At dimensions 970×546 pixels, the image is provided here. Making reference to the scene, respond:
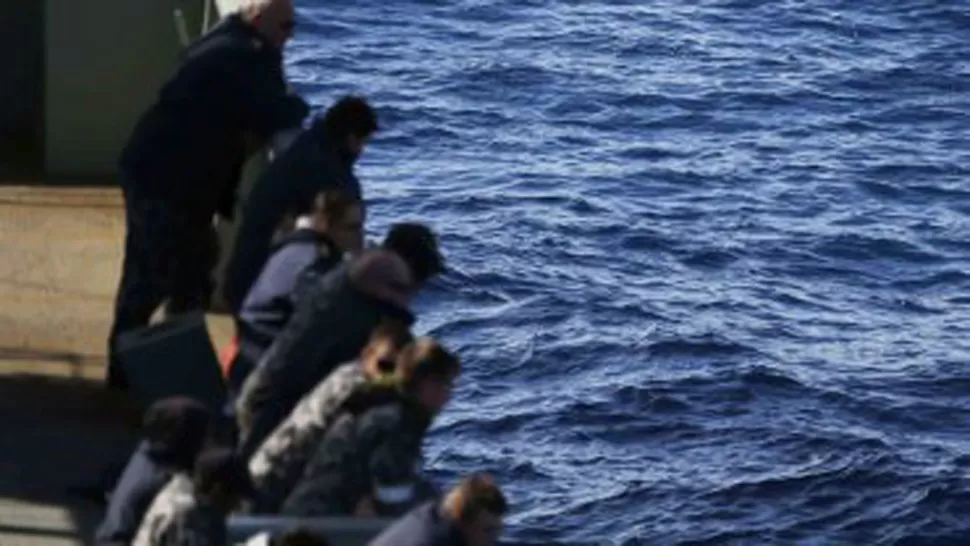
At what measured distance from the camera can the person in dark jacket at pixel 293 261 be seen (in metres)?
13.3

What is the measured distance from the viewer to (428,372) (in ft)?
38.5

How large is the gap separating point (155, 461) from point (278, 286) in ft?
4.63

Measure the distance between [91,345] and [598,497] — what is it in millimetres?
15960

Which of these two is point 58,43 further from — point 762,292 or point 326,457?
point 762,292

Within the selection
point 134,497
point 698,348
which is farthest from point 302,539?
point 698,348

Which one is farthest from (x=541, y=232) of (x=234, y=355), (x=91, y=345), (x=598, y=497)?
(x=234, y=355)

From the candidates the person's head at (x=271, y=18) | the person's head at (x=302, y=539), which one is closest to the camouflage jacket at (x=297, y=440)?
the person's head at (x=302, y=539)

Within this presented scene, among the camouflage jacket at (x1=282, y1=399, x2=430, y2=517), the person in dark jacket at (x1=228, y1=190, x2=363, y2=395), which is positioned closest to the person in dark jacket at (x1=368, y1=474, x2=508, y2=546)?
the camouflage jacket at (x1=282, y1=399, x2=430, y2=517)

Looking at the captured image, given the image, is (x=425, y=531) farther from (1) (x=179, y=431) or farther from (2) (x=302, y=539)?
(1) (x=179, y=431)

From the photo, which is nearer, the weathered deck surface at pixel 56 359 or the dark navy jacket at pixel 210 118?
the weathered deck surface at pixel 56 359

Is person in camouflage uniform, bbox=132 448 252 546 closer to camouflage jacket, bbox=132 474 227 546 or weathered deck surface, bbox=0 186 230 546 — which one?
camouflage jacket, bbox=132 474 227 546

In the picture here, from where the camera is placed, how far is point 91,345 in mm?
16391

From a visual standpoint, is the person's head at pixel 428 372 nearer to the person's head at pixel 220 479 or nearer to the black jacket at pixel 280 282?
the person's head at pixel 220 479

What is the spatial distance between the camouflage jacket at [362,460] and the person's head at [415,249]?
1109mm
